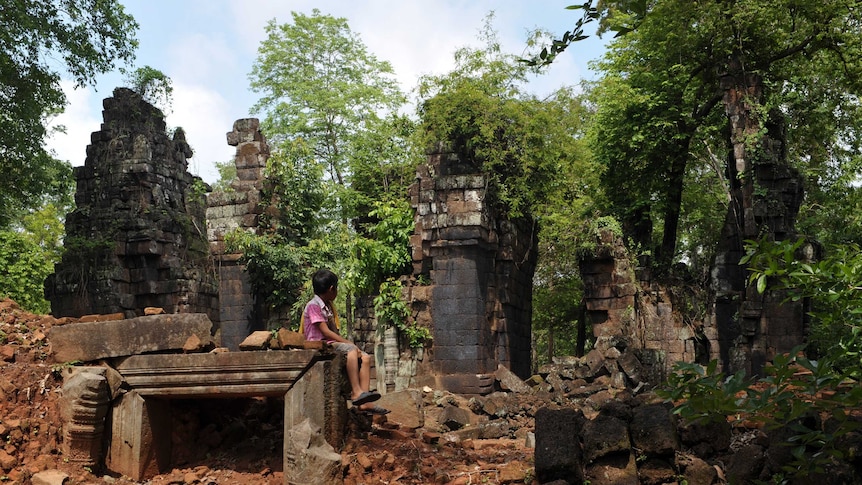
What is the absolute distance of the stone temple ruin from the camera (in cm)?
634

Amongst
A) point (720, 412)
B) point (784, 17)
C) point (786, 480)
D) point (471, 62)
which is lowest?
point (786, 480)

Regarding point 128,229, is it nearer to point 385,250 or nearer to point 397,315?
point 385,250

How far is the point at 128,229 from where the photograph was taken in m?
20.0

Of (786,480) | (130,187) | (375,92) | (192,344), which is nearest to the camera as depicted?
(786,480)

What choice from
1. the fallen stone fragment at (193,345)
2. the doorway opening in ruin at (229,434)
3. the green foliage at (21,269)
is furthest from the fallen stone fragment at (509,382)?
the green foliage at (21,269)

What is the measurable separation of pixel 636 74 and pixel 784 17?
14.2 feet

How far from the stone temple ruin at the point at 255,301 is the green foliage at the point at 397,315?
0.20 metres

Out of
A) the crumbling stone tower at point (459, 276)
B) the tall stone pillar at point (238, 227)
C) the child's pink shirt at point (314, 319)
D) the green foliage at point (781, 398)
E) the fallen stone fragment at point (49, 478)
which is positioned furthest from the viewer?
the tall stone pillar at point (238, 227)

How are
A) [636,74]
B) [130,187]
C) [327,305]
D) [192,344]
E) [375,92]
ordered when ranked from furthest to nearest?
1. [375,92]
2. [636,74]
3. [130,187]
4. [327,305]
5. [192,344]

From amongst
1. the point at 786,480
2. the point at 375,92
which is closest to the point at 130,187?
the point at 375,92

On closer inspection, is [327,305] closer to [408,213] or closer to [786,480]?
[786,480]

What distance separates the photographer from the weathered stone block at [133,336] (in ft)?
21.5

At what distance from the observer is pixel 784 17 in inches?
701

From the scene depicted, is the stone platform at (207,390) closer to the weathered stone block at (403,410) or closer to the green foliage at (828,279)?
the weathered stone block at (403,410)
